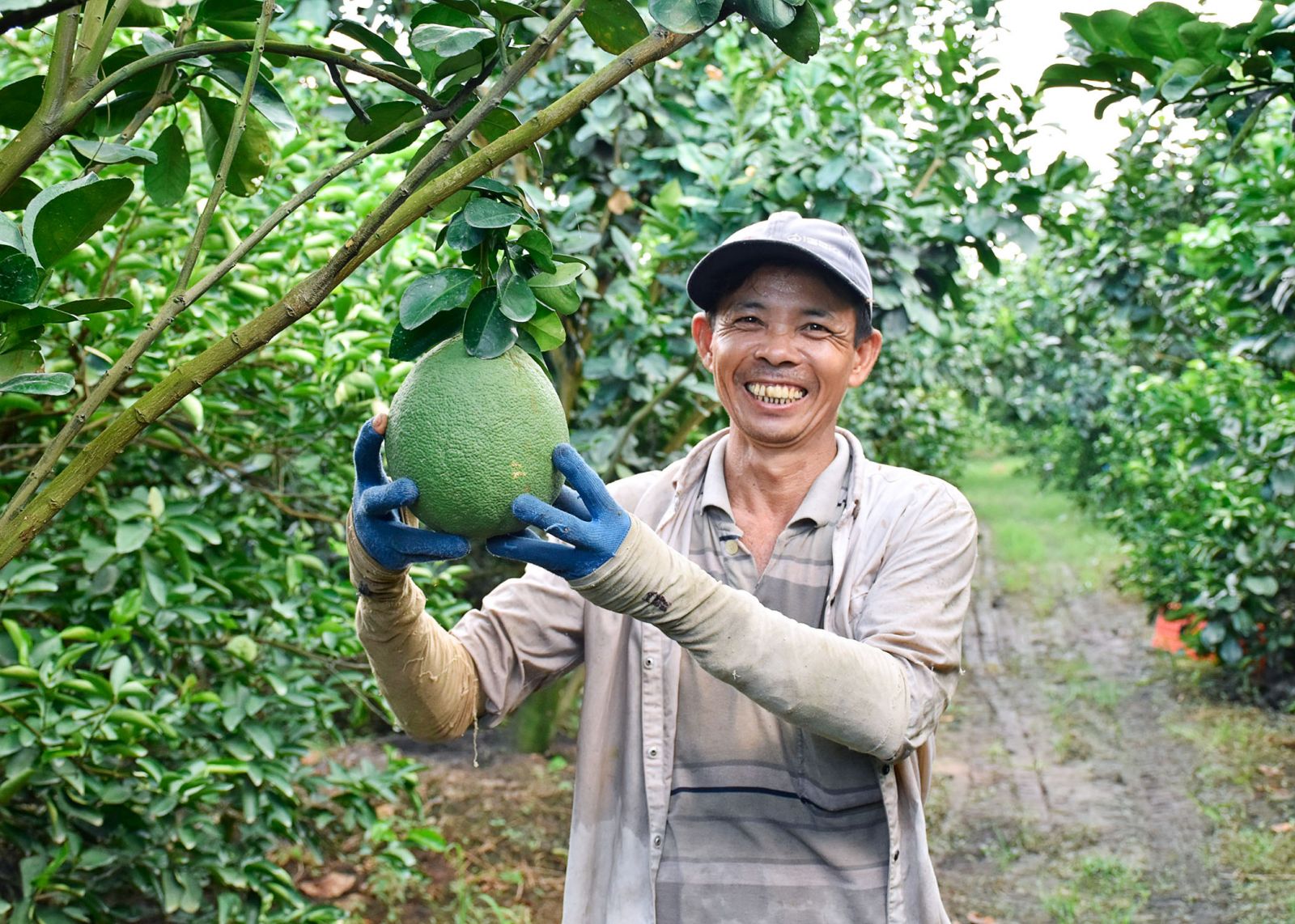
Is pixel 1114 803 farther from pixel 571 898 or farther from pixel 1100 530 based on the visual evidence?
pixel 1100 530

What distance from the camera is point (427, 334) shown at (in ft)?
4.09

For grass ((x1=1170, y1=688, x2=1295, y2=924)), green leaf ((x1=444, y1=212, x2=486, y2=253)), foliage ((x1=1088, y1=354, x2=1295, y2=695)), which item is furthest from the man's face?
foliage ((x1=1088, y1=354, x2=1295, y2=695))

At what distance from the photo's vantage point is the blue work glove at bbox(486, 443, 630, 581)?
47.4 inches

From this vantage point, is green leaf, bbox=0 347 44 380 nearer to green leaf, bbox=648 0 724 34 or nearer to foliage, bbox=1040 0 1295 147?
green leaf, bbox=648 0 724 34

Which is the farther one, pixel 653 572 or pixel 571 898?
pixel 571 898

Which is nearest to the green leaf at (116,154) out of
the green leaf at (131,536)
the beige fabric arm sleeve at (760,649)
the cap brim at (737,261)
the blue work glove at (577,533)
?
the blue work glove at (577,533)

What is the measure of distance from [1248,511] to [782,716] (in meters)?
4.71

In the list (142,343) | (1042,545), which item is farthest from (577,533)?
(1042,545)

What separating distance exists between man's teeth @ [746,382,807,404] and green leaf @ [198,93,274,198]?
2.56 ft

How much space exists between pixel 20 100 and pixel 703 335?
1100 mm

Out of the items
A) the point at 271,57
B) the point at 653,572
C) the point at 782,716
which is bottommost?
the point at 782,716

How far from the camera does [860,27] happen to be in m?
4.47

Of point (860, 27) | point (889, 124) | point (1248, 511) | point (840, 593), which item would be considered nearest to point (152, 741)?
point (840, 593)

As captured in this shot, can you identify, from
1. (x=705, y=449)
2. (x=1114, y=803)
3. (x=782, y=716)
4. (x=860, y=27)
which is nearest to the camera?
(x=782, y=716)
